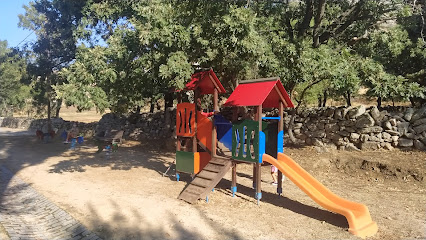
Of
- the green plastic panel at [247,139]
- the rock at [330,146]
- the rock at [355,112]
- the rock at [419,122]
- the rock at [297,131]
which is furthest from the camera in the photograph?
the rock at [297,131]

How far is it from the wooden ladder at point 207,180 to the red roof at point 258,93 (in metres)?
1.42

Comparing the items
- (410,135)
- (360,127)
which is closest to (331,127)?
(360,127)

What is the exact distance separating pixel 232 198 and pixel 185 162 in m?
1.80

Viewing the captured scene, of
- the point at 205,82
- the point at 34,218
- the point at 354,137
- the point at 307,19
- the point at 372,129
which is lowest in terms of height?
the point at 34,218

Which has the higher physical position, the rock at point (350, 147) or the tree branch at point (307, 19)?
the tree branch at point (307, 19)

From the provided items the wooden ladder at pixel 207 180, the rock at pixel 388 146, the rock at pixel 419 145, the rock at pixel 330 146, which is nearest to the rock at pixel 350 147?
the rock at pixel 330 146

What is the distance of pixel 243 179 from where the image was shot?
9922mm

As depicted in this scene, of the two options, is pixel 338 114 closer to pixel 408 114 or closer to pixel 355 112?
pixel 355 112

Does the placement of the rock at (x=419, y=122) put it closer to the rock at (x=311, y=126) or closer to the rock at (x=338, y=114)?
the rock at (x=338, y=114)

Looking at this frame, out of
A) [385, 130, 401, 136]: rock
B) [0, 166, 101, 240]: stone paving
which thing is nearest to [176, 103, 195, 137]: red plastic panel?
[0, 166, 101, 240]: stone paving

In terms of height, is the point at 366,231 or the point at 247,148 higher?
the point at 247,148

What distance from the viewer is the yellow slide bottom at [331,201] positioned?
18.1ft

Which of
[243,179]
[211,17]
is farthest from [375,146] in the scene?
[211,17]

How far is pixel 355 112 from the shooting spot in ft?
42.0
